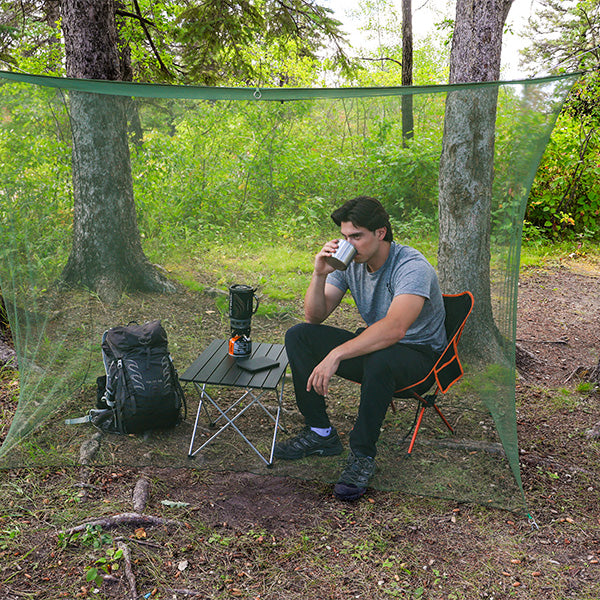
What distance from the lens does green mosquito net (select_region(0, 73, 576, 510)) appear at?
2596 mm

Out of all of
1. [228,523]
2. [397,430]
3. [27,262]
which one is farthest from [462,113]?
[27,262]

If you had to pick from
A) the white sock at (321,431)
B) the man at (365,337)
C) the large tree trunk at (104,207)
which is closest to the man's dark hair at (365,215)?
the man at (365,337)

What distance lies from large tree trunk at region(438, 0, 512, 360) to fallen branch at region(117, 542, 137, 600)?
1.89 meters

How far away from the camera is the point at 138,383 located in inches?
111

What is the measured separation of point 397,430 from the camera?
298cm

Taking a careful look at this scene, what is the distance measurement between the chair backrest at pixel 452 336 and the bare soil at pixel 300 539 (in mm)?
596

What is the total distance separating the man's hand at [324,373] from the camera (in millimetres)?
2445

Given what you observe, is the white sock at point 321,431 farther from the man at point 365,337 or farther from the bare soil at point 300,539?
the bare soil at point 300,539

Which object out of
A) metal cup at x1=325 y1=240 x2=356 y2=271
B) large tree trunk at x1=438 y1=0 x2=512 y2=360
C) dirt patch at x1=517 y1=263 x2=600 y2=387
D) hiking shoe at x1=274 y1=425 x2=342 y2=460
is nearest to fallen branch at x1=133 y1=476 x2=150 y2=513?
hiking shoe at x1=274 y1=425 x2=342 y2=460

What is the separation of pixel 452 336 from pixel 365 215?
782mm

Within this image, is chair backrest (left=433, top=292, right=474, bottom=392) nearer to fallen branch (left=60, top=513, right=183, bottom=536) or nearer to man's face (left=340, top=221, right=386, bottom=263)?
man's face (left=340, top=221, right=386, bottom=263)

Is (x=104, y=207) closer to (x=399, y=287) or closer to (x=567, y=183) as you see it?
(x=399, y=287)

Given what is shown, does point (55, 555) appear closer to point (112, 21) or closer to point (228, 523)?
point (228, 523)

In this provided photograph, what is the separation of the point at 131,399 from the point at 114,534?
0.74 metres
